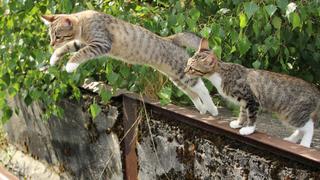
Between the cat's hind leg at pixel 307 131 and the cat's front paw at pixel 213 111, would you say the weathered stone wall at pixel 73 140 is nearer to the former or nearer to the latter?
the cat's front paw at pixel 213 111

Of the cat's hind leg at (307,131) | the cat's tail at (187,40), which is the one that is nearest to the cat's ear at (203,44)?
the cat's tail at (187,40)

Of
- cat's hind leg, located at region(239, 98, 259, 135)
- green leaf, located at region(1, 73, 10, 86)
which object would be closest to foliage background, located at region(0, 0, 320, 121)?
green leaf, located at region(1, 73, 10, 86)

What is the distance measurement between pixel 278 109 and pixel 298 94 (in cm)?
16

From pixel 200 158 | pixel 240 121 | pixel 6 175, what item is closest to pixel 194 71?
pixel 240 121

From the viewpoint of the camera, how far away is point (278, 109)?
338 cm

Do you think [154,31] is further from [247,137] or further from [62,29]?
[247,137]

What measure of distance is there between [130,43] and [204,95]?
2.30 feet

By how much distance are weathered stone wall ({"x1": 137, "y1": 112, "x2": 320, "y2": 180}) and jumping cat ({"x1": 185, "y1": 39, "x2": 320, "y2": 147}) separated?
0.18 meters

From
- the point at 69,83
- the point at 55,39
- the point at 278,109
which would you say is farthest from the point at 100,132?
the point at 278,109

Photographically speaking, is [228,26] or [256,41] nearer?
[228,26]

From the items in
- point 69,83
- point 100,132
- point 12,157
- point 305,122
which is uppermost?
point 305,122

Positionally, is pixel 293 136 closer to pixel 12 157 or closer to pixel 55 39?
pixel 55 39

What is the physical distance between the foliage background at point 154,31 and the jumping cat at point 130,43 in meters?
0.13

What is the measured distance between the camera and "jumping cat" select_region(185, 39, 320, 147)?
10.8 feet
